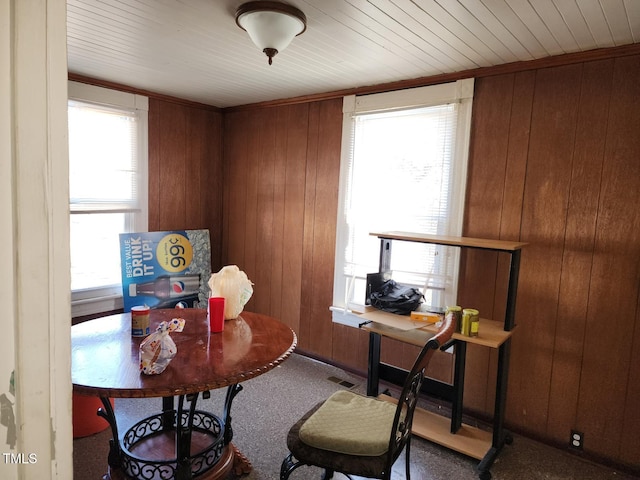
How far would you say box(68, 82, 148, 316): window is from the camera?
134 inches

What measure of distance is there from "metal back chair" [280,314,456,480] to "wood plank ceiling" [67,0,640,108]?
149 centimetres

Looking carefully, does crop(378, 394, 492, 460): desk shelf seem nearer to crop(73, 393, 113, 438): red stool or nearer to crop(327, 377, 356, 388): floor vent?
crop(327, 377, 356, 388): floor vent

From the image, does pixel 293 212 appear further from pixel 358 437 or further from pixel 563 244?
pixel 358 437

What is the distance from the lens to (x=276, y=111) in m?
3.99

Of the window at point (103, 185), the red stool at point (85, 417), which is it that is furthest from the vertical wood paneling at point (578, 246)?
the window at point (103, 185)

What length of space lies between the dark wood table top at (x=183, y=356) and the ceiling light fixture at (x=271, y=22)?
59.7 inches

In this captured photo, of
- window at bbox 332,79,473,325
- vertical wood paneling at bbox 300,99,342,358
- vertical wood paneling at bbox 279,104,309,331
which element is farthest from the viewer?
vertical wood paneling at bbox 279,104,309,331

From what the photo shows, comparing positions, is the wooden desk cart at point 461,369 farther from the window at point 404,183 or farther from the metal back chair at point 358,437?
the metal back chair at point 358,437

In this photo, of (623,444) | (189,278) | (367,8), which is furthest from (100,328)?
(623,444)

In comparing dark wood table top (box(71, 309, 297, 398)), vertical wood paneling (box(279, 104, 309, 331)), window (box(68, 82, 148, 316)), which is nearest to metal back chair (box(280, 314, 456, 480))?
dark wood table top (box(71, 309, 297, 398))

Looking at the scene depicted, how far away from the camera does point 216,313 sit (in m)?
2.13

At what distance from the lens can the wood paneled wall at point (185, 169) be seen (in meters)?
3.91

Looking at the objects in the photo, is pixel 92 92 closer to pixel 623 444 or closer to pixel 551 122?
pixel 551 122

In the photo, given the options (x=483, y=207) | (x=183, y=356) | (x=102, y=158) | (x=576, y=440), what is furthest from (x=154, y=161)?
(x=576, y=440)
